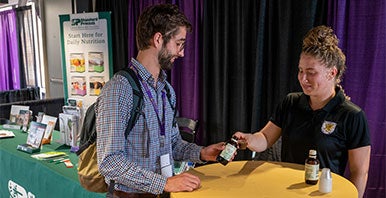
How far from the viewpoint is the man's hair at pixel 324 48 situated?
1.65 m

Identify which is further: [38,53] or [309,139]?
[38,53]

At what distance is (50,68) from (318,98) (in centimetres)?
546

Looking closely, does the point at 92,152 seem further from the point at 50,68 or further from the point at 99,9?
the point at 50,68

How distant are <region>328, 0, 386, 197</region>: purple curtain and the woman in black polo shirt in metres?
1.03

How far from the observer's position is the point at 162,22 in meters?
1.41

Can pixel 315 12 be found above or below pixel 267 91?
above

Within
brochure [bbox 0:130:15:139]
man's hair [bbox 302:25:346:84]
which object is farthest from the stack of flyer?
man's hair [bbox 302:25:346:84]

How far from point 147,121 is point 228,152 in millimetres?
353

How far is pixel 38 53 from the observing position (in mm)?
7262

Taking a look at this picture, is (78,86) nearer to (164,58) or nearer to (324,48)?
(164,58)

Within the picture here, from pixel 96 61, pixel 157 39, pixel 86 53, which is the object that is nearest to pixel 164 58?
pixel 157 39

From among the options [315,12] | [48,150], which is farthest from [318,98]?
[48,150]

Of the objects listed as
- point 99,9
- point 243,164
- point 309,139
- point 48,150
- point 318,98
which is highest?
point 99,9

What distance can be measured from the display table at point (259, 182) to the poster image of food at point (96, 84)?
3.54 m
